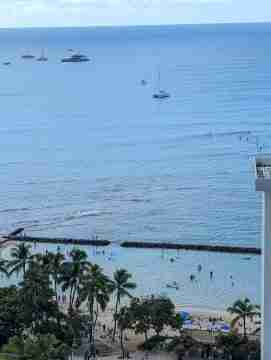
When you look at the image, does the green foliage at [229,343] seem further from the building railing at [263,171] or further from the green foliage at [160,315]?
the building railing at [263,171]

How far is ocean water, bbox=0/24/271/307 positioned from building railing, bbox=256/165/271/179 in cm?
2033

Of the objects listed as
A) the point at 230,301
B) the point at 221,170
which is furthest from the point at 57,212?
the point at 230,301

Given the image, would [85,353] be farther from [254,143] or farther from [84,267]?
[254,143]

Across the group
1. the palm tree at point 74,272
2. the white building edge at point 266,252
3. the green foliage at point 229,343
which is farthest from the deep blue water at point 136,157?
the white building edge at point 266,252

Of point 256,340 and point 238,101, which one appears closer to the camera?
point 256,340

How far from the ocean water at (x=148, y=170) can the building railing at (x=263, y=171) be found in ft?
66.7

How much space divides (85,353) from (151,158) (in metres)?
44.1

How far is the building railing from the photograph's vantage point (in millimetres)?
19781

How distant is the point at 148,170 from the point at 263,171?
49566 mm

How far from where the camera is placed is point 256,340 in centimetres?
3058

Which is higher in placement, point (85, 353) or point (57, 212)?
point (57, 212)

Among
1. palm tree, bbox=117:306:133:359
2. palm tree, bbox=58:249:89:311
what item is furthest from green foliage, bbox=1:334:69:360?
palm tree, bbox=58:249:89:311

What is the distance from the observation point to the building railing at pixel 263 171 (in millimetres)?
19781

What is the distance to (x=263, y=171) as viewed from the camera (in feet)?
66.4
